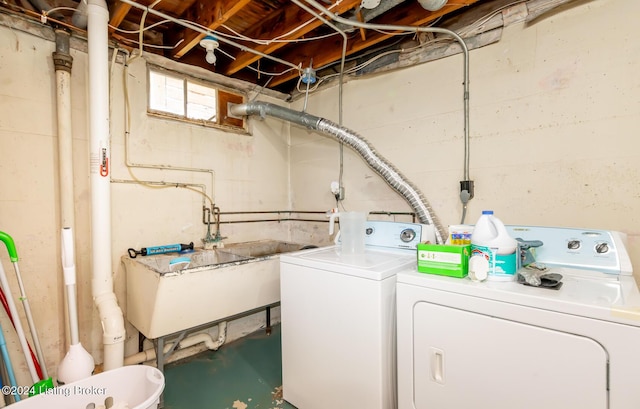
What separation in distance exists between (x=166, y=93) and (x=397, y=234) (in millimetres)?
2158

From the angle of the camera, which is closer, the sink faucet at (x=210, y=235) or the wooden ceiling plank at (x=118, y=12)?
the wooden ceiling plank at (x=118, y=12)

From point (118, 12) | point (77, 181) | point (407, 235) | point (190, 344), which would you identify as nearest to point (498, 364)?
point (407, 235)

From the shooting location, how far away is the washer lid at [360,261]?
4.43ft

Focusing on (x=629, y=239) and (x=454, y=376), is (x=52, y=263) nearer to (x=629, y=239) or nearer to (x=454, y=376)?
→ (x=454, y=376)

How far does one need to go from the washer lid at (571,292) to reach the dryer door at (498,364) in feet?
0.26

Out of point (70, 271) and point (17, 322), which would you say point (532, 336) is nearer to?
point (70, 271)

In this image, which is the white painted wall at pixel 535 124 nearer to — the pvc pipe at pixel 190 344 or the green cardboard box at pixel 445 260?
the green cardboard box at pixel 445 260

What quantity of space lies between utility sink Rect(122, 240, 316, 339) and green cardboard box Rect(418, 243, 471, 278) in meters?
1.23

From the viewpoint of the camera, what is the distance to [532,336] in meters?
0.97

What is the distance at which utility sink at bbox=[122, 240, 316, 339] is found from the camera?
174 cm

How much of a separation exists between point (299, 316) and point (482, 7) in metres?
2.31

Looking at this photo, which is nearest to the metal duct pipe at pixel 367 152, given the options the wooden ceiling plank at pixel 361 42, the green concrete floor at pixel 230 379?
the wooden ceiling plank at pixel 361 42

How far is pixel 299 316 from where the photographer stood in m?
1.63

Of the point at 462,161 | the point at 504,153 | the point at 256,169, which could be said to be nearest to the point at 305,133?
the point at 256,169
